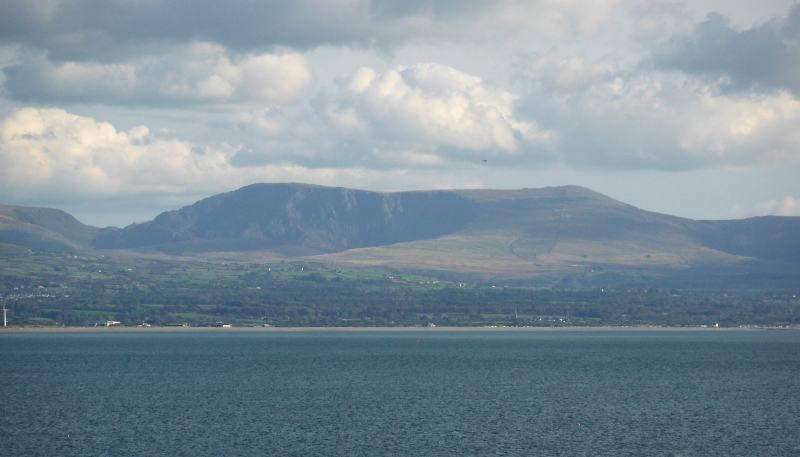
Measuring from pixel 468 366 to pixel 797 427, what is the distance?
58.1 m

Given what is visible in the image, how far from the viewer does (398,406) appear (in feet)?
243

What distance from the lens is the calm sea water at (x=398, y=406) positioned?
5547 centimetres

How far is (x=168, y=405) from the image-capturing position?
74.3m

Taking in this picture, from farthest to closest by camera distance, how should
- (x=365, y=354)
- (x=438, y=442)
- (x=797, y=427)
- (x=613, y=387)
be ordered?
(x=365, y=354), (x=613, y=387), (x=797, y=427), (x=438, y=442)

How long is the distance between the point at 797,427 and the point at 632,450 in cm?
1571

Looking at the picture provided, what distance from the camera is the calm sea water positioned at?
55.5 m

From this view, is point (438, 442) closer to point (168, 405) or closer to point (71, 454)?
point (71, 454)

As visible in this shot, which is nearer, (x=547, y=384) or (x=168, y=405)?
(x=168, y=405)

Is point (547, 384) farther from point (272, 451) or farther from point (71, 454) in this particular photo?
point (71, 454)

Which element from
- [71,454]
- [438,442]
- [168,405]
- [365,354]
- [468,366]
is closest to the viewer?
Result: [71,454]

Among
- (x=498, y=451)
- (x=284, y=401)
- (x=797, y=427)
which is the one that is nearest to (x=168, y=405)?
(x=284, y=401)

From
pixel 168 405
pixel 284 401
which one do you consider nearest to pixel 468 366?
pixel 284 401

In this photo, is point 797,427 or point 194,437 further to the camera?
point 797,427

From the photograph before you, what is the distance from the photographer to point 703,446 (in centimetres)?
5494
